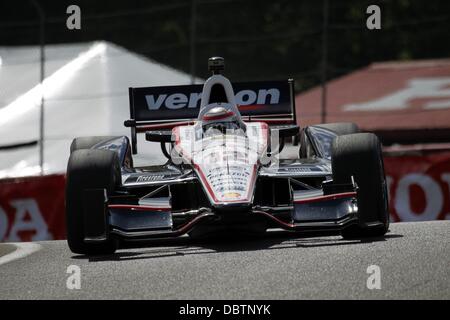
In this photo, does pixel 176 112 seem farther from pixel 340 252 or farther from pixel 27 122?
pixel 27 122

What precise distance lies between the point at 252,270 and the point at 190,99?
4.55 metres

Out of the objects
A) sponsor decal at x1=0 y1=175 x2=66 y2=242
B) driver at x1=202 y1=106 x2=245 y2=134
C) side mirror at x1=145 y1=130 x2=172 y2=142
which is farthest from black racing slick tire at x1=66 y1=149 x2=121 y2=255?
sponsor decal at x1=0 y1=175 x2=66 y2=242

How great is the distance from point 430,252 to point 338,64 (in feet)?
85.1

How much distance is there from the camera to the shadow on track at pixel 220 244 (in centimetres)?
943

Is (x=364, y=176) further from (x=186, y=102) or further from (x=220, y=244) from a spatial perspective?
(x=186, y=102)

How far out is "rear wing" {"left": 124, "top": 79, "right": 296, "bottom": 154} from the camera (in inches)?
484

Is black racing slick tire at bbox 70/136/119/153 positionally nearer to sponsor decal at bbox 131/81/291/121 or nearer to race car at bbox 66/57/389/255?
sponsor decal at bbox 131/81/291/121

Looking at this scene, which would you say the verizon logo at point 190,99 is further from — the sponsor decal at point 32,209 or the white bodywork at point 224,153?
the sponsor decal at point 32,209

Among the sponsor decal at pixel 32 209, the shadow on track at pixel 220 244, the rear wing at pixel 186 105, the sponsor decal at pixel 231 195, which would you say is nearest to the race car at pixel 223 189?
the sponsor decal at pixel 231 195

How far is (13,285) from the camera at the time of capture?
8.12m

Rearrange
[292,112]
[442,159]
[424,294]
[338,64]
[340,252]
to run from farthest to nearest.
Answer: [338,64], [442,159], [292,112], [340,252], [424,294]

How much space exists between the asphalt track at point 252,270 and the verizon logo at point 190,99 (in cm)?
236
